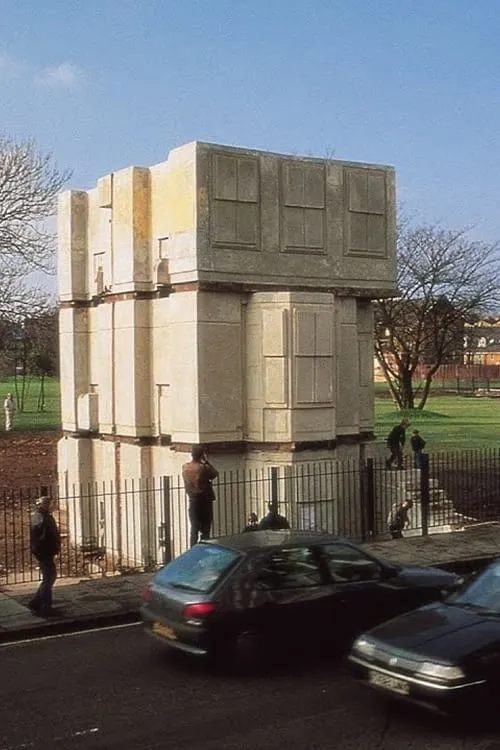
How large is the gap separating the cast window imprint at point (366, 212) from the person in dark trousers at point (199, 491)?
5.79 metres

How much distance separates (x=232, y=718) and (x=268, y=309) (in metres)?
10.1

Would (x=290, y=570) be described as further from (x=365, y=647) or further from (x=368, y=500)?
(x=368, y=500)

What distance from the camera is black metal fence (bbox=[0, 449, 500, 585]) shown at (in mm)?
17938

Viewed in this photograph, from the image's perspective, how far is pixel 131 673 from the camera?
10203mm

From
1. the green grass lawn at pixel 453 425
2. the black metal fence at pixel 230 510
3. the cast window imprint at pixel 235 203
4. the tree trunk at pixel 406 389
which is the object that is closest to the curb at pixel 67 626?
the black metal fence at pixel 230 510

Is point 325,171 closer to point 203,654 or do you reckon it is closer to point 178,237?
point 178,237

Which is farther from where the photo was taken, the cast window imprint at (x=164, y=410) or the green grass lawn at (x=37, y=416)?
the green grass lawn at (x=37, y=416)

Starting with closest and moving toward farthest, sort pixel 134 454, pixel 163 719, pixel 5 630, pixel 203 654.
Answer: pixel 163 719
pixel 203 654
pixel 5 630
pixel 134 454

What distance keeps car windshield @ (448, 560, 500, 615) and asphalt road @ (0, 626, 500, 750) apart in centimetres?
115

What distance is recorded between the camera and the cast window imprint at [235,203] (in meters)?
17.7

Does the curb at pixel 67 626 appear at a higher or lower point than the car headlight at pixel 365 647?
lower

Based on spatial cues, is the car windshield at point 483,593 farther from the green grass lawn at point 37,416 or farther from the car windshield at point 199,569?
the green grass lawn at point 37,416

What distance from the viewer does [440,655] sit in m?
8.27

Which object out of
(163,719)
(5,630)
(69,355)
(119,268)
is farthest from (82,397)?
(163,719)
